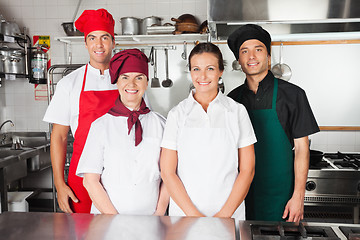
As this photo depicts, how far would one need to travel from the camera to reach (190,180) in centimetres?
149

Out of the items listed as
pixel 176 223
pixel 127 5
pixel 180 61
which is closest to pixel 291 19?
pixel 176 223

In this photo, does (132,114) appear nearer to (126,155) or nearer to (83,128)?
(126,155)

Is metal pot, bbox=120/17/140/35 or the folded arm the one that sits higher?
metal pot, bbox=120/17/140/35

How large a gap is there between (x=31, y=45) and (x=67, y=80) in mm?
2292

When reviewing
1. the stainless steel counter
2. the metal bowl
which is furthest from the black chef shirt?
the metal bowl

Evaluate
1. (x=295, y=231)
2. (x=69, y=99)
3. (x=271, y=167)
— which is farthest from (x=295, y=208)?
(x=69, y=99)

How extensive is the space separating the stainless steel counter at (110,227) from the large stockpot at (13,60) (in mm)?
2664

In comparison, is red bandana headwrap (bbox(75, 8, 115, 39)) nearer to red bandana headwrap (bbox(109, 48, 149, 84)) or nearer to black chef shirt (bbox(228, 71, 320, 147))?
red bandana headwrap (bbox(109, 48, 149, 84))

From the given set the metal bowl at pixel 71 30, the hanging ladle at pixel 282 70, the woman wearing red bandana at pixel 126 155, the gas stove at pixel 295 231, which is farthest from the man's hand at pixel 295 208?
the metal bowl at pixel 71 30

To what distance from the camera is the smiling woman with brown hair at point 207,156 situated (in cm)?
146

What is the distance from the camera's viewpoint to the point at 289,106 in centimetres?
178

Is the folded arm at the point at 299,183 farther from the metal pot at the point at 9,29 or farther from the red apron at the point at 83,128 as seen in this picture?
the metal pot at the point at 9,29

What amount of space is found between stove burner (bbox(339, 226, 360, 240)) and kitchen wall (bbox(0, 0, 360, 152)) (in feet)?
8.26

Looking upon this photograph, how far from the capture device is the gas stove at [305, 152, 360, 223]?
2697 mm
